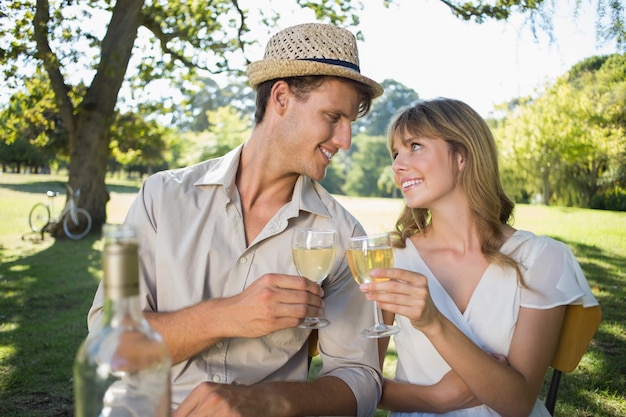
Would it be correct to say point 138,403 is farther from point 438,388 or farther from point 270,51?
point 270,51

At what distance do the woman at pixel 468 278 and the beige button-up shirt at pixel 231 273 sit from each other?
0.32 m

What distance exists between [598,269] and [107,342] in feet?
34.2

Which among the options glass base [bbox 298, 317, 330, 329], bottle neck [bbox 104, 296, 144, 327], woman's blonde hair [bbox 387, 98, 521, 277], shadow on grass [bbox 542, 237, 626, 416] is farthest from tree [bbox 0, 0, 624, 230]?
bottle neck [bbox 104, 296, 144, 327]

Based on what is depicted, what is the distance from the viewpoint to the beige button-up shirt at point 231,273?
2211 mm

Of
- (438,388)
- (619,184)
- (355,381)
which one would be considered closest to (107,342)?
(355,381)

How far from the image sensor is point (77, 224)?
14.7 metres

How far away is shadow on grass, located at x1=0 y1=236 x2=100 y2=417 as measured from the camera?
500 cm

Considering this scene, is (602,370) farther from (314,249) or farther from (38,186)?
(38,186)

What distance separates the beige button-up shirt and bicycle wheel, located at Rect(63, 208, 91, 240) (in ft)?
42.8

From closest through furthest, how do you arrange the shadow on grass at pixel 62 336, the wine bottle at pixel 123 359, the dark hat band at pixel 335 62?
the wine bottle at pixel 123 359 < the dark hat band at pixel 335 62 < the shadow on grass at pixel 62 336

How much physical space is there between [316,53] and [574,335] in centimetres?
158

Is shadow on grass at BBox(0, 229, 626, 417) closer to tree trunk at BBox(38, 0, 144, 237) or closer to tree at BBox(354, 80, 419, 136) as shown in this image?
tree trunk at BBox(38, 0, 144, 237)

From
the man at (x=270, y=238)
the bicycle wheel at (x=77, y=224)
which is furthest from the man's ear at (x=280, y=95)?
the bicycle wheel at (x=77, y=224)

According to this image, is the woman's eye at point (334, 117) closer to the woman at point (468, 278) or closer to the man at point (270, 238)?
the man at point (270, 238)
